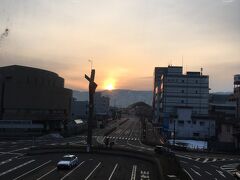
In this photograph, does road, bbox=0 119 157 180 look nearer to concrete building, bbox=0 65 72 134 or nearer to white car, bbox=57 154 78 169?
white car, bbox=57 154 78 169

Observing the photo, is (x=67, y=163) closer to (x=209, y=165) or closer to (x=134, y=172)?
(x=134, y=172)

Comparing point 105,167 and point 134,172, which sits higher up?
point 105,167

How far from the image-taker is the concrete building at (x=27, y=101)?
11989 centimetres

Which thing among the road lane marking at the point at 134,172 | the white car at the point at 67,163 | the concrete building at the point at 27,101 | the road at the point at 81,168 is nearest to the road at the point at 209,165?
the road at the point at 81,168

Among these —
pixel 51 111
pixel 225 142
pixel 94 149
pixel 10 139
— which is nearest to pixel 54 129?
pixel 51 111

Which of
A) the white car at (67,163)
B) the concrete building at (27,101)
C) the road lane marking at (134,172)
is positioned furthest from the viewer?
the concrete building at (27,101)

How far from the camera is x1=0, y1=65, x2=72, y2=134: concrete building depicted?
119887mm

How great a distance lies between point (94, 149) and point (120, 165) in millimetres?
13510

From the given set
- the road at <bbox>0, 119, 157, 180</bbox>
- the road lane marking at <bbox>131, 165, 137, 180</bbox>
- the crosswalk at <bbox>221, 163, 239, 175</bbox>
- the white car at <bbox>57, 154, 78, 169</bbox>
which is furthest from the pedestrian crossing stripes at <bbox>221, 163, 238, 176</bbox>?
the white car at <bbox>57, 154, 78, 169</bbox>

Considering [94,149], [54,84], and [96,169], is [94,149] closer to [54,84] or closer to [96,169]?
[96,169]

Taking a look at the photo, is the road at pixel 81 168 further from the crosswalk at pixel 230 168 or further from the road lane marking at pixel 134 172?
the crosswalk at pixel 230 168

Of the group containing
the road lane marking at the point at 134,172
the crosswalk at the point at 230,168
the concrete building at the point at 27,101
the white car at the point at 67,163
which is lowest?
the road lane marking at the point at 134,172

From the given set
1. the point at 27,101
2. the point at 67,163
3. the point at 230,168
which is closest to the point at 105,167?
the point at 67,163

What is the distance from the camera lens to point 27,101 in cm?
12606
